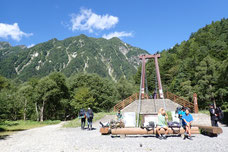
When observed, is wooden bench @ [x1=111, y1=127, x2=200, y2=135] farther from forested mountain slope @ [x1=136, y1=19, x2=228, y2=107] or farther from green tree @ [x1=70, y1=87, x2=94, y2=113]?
green tree @ [x1=70, y1=87, x2=94, y2=113]

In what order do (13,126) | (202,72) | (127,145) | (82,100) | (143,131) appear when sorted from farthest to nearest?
1. (82,100)
2. (202,72)
3. (13,126)
4. (143,131)
5. (127,145)

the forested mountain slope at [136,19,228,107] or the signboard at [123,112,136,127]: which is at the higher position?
the forested mountain slope at [136,19,228,107]

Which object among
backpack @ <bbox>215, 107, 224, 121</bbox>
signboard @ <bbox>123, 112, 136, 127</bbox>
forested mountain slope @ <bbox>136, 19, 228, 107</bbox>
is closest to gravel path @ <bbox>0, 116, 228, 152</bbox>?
backpack @ <bbox>215, 107, 224, 121</bbox>

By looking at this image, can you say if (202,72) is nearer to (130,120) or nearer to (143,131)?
(130,120)

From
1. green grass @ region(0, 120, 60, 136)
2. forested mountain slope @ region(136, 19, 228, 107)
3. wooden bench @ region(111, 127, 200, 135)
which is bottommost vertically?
green grass @ region(0, 120, 60, 136)

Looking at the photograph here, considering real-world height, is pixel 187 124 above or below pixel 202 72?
below

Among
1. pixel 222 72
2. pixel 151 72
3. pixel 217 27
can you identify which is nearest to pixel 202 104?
pixel 222 72

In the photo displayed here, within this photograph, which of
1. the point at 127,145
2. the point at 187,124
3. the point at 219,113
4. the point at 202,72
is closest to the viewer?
the point at 127,145

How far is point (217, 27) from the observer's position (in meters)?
71.3

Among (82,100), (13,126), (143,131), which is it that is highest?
(82,100)

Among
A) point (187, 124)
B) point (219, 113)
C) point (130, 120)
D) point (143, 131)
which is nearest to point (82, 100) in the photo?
point (130, 120)

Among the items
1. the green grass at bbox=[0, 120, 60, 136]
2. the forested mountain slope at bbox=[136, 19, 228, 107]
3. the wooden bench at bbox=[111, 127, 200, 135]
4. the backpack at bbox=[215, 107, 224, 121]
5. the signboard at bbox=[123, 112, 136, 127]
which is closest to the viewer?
the wooden bench at bbox=[111, 127, 200, 135]

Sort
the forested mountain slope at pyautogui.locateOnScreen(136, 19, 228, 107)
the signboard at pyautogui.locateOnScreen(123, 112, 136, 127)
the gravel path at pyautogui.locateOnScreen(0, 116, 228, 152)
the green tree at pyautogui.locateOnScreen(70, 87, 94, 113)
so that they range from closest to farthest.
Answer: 1. the gravel path at pyautogui.locateOnScreen(0, 116, 228, 152)
2. the signboard at pyautogui.locateOnScreen(123, 112, 136, 127)
3. the forested mountain slope at pyautogui.locateOnScreen(136, 19, 228, 107)
4. the green tree at pyautogui.locateOnScreen(70, 87, 94, 113)

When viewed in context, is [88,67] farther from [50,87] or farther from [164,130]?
[164,130]
